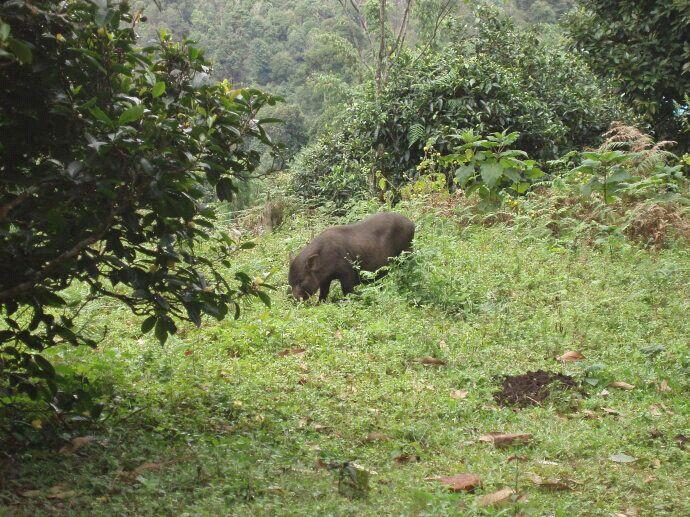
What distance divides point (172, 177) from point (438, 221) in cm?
884

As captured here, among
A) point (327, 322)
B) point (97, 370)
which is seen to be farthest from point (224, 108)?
point (327, 322)

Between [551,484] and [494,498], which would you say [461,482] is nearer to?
[494,498]

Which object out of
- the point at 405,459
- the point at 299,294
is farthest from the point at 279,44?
the point at 405,459

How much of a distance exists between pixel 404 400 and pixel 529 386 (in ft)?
3.44

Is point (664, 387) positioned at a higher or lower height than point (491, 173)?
lower

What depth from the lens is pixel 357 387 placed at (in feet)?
21.9

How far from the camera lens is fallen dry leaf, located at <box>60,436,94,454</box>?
4.75 metres

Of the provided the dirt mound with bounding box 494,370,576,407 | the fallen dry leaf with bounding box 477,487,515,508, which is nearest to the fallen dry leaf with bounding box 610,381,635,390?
the dirt mound with bounding box 494,370,576,407

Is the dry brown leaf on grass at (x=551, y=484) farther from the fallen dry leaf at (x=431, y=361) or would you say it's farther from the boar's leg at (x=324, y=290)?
the boar's leg at (x=324, y=290)

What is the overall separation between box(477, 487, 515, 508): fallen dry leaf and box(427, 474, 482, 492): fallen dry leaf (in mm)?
216

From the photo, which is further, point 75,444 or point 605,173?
point 605,173

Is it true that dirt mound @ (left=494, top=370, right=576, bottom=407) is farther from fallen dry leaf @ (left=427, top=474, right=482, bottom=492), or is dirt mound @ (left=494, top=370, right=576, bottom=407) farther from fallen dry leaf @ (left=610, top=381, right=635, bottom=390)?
fallen dry leaf @ (left=427, top=474, right=482, bottom=492)

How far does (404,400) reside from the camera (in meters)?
6.41

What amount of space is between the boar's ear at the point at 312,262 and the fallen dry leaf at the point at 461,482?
534 cm
